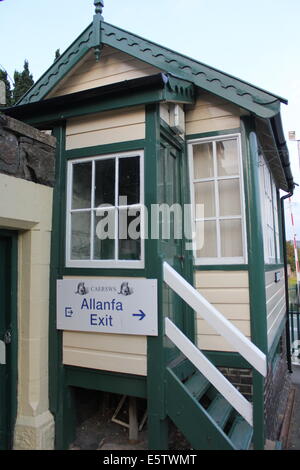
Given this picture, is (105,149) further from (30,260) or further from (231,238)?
(231,238)

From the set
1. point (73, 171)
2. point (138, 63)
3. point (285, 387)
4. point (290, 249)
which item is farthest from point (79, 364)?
point (290, 249)

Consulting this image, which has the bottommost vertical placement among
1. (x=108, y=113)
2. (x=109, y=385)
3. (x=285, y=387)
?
(x=285, y=387)

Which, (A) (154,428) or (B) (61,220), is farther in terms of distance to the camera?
(B) (61,220)

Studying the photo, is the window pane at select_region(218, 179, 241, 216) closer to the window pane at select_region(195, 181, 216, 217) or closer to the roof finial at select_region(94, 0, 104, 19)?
the window pane at select_region(195, 181, 216, 217)

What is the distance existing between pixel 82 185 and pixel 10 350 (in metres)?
1.79

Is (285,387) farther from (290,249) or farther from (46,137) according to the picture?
(290,249)

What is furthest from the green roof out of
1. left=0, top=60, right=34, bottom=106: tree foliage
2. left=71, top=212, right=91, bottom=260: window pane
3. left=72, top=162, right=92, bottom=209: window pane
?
left=0, top=60, right=34, bottom=106: tree foliage

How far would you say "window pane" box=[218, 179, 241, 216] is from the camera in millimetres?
3415

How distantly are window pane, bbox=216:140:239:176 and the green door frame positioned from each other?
7.48ft

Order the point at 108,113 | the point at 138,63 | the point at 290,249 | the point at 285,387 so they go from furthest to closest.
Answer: the point at 290,249
the point at 285,387
the point at 138,63
the point at 108,113

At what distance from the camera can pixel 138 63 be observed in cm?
365

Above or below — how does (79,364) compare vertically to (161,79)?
below
